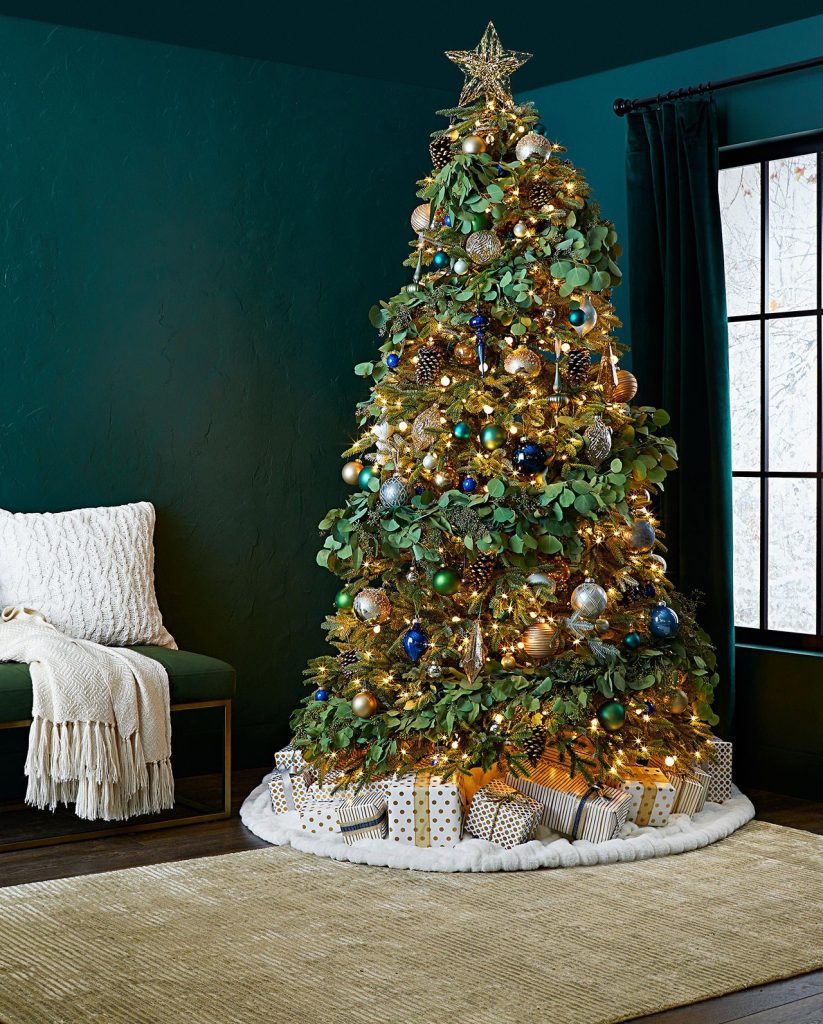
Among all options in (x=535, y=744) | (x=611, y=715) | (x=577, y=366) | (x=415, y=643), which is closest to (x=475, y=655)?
(x=415, y=643)

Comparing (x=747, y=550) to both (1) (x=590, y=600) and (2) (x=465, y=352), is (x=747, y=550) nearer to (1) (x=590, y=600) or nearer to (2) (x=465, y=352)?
(1) (x=590, y=600)

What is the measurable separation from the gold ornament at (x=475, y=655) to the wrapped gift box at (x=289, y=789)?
0.56 meters

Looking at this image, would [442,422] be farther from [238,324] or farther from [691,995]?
[691,995]

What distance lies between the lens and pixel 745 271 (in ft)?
14.7

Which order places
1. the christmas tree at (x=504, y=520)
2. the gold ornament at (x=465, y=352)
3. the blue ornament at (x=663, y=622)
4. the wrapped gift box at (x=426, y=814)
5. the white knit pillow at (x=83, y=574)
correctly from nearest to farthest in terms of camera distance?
the wrapped gift box at (x=426, y=814) → the christmas tree at (x=504, y=520) → the blue ornament at (x=663, y=622) → the gold ornament at (x=465, y=352) → the white knit pillow at (x=83, y=574)

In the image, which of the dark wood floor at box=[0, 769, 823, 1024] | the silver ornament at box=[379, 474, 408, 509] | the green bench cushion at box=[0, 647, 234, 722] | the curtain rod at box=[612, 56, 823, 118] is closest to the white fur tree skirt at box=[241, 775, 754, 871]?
the dark wood floor at box=[0, 769, 823, 1024]

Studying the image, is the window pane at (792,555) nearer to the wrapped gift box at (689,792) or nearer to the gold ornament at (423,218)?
the wrapped gift box at (689,792)

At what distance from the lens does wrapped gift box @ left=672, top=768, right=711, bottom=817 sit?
12.4 ft

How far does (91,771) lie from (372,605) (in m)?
0.90

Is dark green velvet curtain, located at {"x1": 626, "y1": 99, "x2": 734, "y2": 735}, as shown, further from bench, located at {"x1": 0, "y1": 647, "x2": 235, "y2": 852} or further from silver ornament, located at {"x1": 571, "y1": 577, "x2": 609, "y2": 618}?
bench, located at {"x1": 0, "y1": 647, "x2": 235, "y2": 852}

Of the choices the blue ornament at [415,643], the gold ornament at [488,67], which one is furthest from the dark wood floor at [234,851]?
the gold ornament at [488,67]

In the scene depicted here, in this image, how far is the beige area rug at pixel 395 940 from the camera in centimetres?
249

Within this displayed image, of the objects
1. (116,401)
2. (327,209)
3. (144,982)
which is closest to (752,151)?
(327,209)

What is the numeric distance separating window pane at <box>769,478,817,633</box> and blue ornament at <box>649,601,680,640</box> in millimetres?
783
